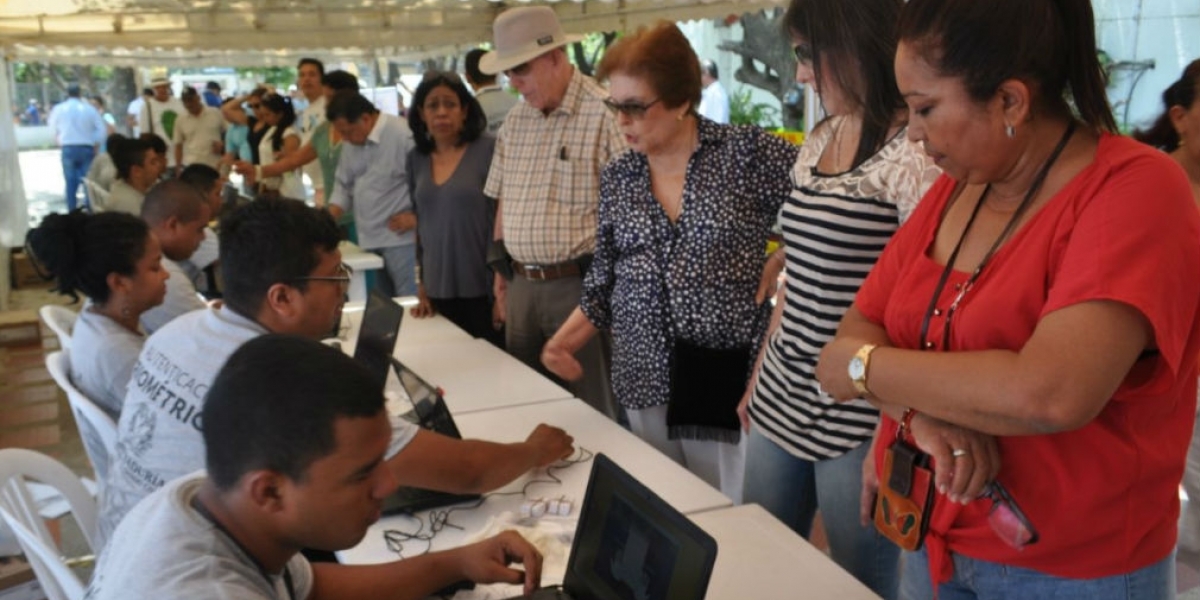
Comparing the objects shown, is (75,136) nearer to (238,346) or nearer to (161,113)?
(161,113)

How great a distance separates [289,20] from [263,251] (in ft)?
14.8

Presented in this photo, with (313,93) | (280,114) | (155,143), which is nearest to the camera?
(155,143)

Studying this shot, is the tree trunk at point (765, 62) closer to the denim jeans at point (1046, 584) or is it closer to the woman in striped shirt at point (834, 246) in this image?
the woman in striped shirt at point (834, 246)

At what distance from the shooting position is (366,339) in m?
3.04

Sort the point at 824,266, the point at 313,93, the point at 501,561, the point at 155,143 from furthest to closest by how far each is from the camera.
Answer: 1. the point at 313,93
2. the point at 155,143
3. the point at 824,266
4. the point at 501,561

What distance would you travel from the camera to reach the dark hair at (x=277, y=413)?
1192mm

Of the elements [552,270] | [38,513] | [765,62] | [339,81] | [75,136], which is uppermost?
[765,62]

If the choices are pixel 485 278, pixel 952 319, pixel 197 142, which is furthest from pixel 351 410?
pixel 197 142

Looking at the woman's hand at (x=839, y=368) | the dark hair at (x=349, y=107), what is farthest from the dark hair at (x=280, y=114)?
the woman's hand at (x=839, y=368)

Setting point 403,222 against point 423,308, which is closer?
point 423,308

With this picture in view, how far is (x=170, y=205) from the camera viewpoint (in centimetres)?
377

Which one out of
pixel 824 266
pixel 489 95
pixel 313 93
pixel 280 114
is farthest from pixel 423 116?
pixel 280 114

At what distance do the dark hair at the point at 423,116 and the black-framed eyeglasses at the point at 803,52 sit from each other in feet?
7.50

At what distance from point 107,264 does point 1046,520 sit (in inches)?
95.1
